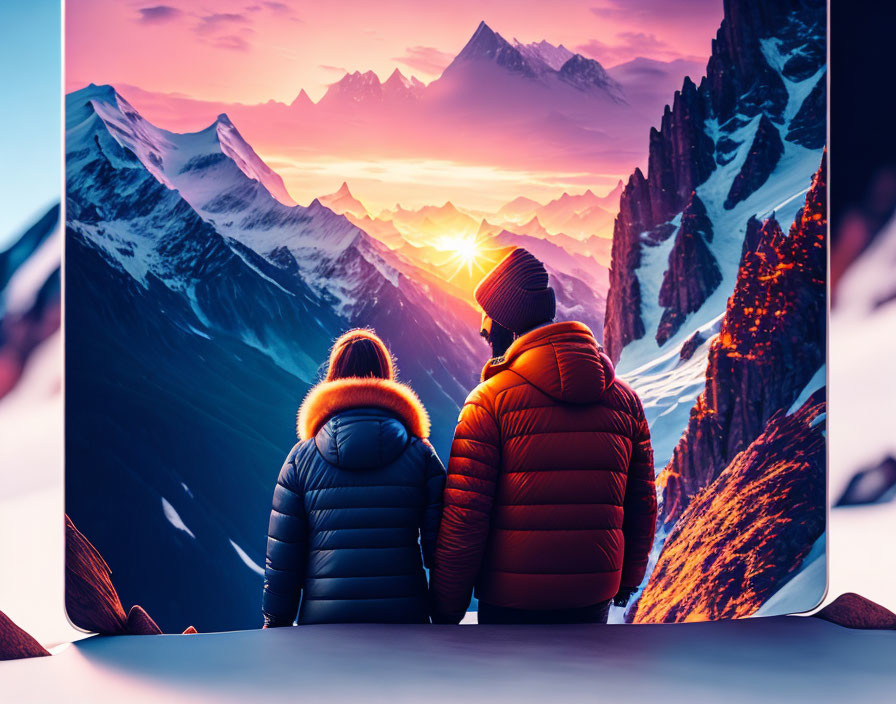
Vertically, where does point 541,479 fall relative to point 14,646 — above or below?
above

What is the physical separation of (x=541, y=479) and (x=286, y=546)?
590 millimetres

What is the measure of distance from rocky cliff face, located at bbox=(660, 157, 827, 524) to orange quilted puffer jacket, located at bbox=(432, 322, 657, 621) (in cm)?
→ 175

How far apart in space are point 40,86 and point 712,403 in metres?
2.81

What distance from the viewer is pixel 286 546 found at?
198cm

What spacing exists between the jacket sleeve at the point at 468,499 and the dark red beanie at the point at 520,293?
21 cm

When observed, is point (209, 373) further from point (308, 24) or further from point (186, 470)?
point (308, 24)

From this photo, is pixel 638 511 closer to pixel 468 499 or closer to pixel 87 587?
pixel 468 499

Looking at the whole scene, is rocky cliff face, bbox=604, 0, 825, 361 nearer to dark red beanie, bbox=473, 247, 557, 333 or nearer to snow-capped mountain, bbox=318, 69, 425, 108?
snow-capped mountain, bbox=318, 69, 425, 108

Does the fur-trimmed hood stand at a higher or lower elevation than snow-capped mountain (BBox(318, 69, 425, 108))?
lower

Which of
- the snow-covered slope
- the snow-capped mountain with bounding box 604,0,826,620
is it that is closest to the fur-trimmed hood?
the snow-covered slope

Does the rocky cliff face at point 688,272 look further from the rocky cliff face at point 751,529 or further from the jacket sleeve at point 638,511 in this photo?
the jacket sleeve at point 638,511

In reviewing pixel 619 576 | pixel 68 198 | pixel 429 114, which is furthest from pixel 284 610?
pixel 429 114

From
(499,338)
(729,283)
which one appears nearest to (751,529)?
(729,283)

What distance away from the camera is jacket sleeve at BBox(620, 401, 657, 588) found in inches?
81.7
